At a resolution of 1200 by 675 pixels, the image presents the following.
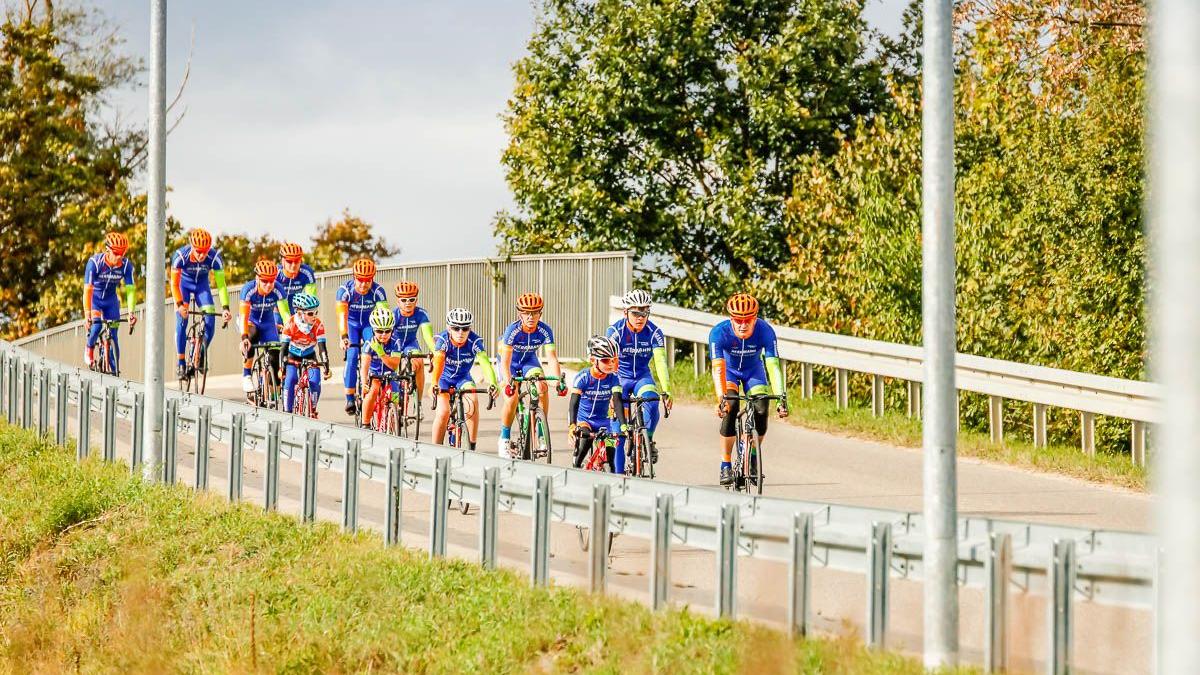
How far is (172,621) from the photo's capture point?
475 inches

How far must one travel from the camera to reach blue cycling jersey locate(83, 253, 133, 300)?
23.7 m

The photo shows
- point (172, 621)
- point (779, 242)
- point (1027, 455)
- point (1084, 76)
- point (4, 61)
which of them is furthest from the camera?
point (4, 61)

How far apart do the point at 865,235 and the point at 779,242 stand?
6.49 meters

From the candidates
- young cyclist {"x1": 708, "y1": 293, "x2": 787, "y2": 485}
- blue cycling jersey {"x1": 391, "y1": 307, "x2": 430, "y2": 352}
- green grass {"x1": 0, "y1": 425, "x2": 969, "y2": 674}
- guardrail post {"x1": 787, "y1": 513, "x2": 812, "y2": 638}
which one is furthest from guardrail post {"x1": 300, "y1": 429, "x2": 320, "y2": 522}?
guardrail post {"x1": 787, "y1": 513, "x2": 812, "y2": 638}

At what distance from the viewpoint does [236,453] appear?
15406mm

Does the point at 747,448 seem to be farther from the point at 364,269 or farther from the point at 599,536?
the point at 364,269

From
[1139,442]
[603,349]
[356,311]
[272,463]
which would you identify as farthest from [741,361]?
[356,311]

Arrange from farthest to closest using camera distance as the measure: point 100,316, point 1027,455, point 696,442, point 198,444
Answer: point 100,316 → point 696,442 → point 1027,455 → point 198,444

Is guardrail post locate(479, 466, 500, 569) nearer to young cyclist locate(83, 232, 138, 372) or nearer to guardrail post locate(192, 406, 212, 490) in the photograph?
guardrail post locate(192, 406, 212, 490)

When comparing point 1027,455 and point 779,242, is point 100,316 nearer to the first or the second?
point 1027,455

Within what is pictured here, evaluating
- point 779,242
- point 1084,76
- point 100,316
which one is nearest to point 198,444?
point 100,316

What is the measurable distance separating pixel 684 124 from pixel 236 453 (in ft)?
70.0

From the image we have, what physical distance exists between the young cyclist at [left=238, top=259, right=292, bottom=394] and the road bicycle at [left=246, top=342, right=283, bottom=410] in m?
0.05

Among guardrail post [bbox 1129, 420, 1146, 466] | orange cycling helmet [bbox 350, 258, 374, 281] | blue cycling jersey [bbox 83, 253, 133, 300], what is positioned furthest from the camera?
blue cycling jersey [bbox 83, 253, 133, 300]
